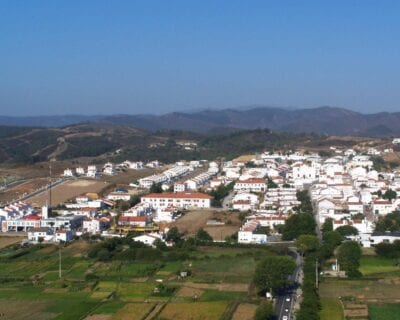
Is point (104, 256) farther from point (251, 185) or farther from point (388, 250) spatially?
point (251, 185)

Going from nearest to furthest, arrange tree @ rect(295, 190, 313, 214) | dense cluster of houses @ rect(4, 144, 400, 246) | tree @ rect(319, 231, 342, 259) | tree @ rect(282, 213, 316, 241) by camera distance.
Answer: tree @ rect(319, 231, 342, 259)
tree @ rect(282, 213, 316, 241)
dense cluster of houses @ rect(4, 144, 400, 246)
tree @ rect(295, 190, 313, 214)

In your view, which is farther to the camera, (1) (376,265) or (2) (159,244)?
(2) (159,244)

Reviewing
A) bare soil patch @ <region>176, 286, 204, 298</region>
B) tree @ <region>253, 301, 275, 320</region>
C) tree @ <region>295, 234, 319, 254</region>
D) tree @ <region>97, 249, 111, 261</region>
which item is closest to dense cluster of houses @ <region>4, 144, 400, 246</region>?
tree @ <region>295, 234, 319, 254</region>

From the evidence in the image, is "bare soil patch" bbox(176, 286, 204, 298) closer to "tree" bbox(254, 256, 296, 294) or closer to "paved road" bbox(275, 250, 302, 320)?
"tree" bbox(254, 256, 296, 294)

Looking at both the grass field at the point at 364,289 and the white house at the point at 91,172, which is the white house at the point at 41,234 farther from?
the white house at the point at 91,172

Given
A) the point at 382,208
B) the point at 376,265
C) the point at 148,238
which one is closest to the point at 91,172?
the point at 382,208

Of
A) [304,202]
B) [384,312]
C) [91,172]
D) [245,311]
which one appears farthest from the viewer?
[91,172]
